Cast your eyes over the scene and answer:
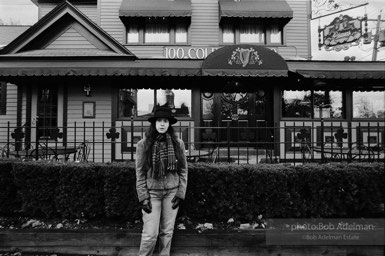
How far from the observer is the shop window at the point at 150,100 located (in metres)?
10.8

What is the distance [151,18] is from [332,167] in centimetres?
1073

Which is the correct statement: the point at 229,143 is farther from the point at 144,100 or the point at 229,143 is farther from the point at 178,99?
the point at 144,100

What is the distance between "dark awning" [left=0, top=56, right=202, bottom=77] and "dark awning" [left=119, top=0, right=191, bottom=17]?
11.1ft

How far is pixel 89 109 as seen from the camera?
1069cm

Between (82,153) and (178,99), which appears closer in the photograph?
(82,153)

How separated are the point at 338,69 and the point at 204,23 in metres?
6.22

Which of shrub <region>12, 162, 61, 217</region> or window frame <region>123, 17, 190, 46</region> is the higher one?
window frame <region>123, 17, 190, 46</region>

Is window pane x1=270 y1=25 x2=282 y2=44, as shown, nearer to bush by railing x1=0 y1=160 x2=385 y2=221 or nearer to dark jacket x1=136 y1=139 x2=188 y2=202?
bush by railing x1=0 y1=160 x2=385 y2=221

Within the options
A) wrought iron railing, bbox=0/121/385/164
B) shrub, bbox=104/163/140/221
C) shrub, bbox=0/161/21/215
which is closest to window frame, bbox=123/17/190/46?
wrought iron railing, bbox=0/121/385/164

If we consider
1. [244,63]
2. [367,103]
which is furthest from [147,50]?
[367,103]

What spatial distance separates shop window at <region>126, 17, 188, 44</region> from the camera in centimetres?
1279

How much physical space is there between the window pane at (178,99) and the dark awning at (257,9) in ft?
14.0

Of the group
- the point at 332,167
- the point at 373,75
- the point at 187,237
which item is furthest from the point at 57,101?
the point at 373,75

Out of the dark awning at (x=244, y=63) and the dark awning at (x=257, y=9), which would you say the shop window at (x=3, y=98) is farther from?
the dark awning at (x=257, y=9)
